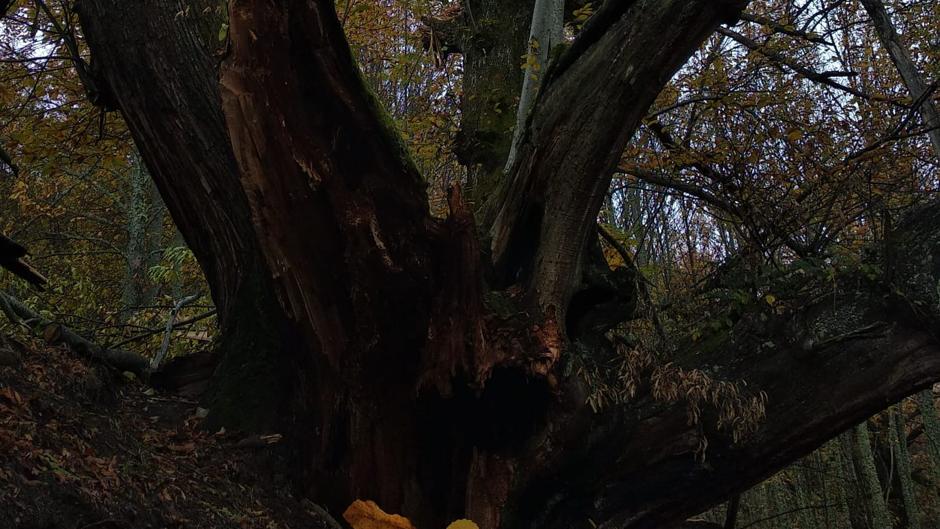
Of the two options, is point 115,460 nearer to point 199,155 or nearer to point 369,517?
point 369,517

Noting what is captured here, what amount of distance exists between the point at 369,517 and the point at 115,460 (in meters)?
1.24

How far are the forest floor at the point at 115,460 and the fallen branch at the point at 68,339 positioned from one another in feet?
0.39

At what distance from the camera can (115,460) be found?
111 inches

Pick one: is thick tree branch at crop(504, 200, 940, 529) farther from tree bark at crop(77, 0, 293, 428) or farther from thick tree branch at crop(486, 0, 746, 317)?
tree bark at crop(77, 0, 293, 428)

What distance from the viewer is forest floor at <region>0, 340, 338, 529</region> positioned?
223 cm

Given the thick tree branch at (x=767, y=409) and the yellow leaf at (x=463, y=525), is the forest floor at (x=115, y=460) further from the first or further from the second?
the thick tree branch at (x=767, y=409)

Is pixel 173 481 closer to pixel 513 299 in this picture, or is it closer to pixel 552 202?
pixel 513 299

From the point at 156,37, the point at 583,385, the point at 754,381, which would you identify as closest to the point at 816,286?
the point at 754,381

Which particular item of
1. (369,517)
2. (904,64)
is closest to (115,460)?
(369,517)

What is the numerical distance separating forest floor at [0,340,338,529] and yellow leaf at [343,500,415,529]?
0.16 meters

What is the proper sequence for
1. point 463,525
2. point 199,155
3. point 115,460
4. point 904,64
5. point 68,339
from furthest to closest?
point 68,339
point 199,155
point 904,64
point 463,525
point 115,460

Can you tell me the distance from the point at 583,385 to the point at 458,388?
0.68 m

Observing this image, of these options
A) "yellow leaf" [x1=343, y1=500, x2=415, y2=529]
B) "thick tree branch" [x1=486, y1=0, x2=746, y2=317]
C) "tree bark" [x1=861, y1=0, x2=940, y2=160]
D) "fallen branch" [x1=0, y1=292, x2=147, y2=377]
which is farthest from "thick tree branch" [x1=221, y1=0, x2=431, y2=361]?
"tree bark" [x1=861, y1=0, x2=940, y2=160]

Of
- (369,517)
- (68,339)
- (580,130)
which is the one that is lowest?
(369,517)
